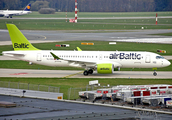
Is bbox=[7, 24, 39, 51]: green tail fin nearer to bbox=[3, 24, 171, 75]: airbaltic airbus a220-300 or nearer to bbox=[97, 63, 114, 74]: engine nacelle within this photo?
bbox=[3, 24, 171, 75]: airbaltic airbus a220-300

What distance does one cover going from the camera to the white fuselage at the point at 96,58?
2121 inches

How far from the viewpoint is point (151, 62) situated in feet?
177

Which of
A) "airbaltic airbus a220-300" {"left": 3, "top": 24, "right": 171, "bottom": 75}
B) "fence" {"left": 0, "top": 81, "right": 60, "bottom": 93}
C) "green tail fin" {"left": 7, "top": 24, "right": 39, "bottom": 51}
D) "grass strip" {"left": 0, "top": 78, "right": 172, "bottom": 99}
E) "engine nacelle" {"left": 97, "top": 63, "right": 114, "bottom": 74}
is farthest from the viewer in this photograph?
"green tail fin" {"left": 7, "top": 24, "right": 39, "bottom": 51}

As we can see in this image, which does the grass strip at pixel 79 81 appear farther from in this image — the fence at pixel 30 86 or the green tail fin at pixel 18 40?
the green tail fin at pixel 18 40

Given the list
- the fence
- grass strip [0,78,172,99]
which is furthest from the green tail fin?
the fence

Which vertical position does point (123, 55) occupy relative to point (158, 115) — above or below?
above

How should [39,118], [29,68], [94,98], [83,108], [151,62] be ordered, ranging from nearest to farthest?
[39,118] → [83,108] → [94,98] → [151,62] → [29,68]

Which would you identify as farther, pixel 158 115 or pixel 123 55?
pixel 123 55

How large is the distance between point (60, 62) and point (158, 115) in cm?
2996

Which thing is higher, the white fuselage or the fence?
the white fuselage

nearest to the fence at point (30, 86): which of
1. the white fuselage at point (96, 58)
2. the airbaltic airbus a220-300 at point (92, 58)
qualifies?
the airbaltic airbus a220-300 at point (92, 58)

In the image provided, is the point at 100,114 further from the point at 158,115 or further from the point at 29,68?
the point at 29,68

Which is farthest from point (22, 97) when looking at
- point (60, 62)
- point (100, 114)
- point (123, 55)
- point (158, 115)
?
point (123, 55)

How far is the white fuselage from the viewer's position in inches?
2121
